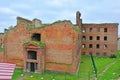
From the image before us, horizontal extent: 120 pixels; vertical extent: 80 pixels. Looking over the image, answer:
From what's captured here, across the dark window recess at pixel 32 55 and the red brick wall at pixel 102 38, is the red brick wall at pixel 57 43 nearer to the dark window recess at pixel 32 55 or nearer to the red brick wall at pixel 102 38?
the dark window recess at pixel 32 55

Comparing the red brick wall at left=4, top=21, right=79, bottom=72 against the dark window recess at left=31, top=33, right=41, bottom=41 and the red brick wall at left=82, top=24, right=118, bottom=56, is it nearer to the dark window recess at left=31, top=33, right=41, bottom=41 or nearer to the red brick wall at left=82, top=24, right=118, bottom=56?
the dark window recess at left=31, top=33, right=41, bottom=41

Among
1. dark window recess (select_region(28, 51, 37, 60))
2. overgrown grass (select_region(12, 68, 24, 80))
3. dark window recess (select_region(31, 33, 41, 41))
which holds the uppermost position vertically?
dark window recess (select_region(31, 33, 41, 41))

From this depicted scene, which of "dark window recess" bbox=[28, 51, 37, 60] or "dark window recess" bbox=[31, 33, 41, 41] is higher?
"dark window recess" bbox=[31, 33, 41, 41]

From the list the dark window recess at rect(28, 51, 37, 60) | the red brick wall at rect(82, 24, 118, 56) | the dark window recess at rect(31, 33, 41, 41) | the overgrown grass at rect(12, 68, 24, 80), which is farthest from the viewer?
the red brick wall at rect(82, 24, 118, 56)

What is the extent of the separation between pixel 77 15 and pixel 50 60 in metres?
27.3

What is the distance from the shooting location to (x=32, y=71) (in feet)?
154

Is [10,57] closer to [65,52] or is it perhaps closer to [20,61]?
[20,61]

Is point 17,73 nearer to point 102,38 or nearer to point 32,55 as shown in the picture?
point 32,55

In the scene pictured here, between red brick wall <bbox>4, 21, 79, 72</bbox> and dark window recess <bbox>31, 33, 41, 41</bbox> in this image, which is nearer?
red brick wall <bbox>4, 21, 79, 72</bbox>

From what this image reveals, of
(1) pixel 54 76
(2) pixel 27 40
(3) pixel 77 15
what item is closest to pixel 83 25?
(3) pixel 77 15

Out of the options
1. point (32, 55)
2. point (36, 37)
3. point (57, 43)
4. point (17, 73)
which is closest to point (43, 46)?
point (57, 43)

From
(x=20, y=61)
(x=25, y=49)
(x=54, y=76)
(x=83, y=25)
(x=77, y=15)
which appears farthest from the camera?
(x=83, y=25)

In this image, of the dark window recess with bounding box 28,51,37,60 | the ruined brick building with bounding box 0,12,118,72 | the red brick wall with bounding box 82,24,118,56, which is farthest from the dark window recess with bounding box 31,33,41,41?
the red brick wall with bounding box 82,24,118,56

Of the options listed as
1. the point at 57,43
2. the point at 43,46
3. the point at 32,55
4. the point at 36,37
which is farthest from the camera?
the point at 36,37
